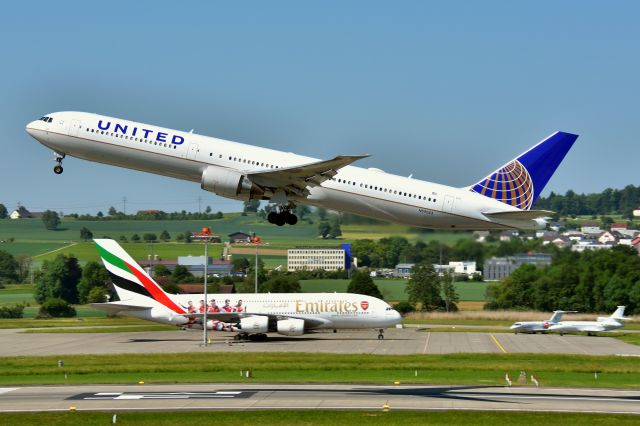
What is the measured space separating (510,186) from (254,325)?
2918 centimetres

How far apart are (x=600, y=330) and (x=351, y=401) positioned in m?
53.5

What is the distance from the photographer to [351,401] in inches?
1709

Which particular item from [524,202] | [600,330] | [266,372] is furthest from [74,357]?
[600,330]

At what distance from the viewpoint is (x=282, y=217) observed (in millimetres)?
55375

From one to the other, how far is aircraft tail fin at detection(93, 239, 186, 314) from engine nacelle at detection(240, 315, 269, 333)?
21.7 ft

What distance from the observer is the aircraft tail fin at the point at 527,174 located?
56219 mm

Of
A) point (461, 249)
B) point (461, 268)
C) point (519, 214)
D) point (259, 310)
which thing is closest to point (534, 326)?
point (461, 268)

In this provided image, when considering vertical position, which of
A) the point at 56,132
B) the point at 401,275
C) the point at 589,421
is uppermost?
the point at 56,132

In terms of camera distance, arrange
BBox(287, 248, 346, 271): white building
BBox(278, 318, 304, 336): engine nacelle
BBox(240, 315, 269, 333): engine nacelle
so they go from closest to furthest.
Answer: BBox(240, 315, 269, 333): engine nacelle < BBox(278, 318, 304, 336): engine nacelle < BBox(287, 248, 346, 271): white building

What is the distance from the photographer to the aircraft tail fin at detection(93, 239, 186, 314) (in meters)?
82.6

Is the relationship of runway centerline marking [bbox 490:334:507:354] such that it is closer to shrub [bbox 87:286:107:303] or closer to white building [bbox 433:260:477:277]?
white building [bbox 433:260:477:277]

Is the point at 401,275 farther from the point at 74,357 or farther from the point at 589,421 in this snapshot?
the point at 589,421

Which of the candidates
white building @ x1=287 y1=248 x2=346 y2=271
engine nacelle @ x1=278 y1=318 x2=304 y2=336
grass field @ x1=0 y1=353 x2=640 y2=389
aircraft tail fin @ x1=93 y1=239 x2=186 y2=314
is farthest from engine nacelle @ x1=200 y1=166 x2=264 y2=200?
white building @ x1=287 y1=248 x2=346 y2=271

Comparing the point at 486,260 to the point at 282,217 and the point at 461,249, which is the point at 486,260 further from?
the point at 282,217
